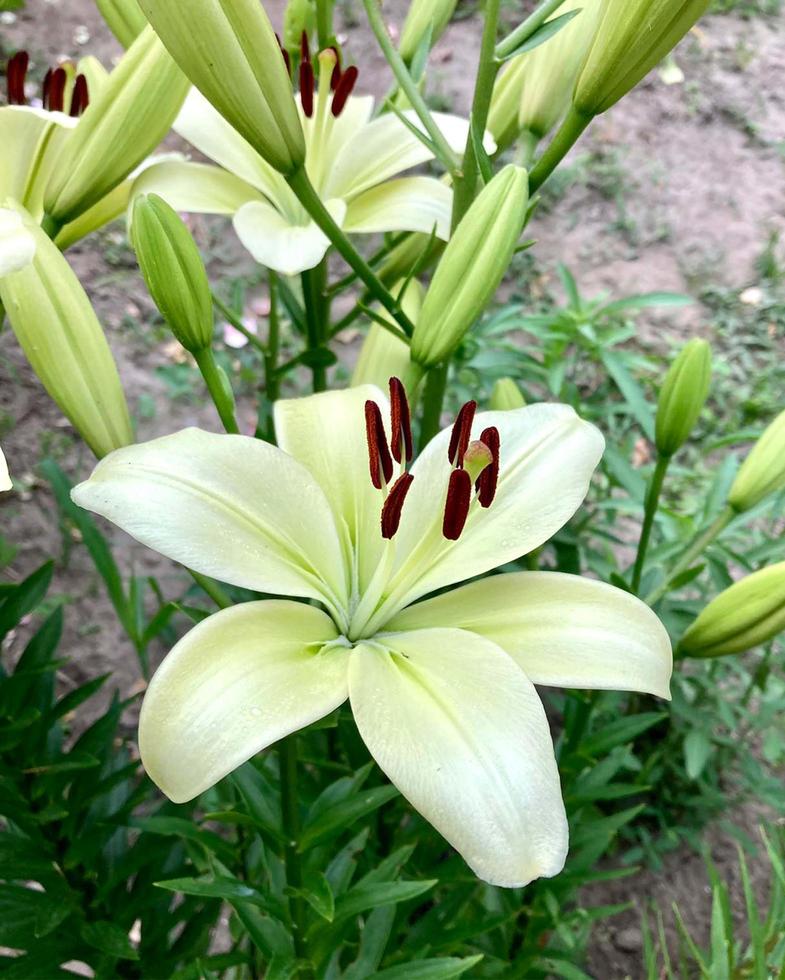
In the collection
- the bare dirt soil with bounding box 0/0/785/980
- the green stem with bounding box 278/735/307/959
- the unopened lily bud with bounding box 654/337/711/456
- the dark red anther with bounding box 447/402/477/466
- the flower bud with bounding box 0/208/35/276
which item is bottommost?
the bare dirt soil with bounding box 0/0/785/980

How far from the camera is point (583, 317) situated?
1299mm

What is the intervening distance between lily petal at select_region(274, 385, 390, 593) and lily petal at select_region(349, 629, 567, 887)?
0.36 ft

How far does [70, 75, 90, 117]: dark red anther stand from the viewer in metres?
0.67

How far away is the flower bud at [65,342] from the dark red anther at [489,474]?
8.9 inches

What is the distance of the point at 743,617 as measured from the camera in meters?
0.62

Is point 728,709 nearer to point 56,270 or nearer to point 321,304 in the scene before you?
point 321,304

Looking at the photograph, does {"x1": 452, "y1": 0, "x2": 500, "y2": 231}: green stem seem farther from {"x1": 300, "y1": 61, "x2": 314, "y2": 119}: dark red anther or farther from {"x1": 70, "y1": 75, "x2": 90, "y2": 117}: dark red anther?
{"x1": 70, "y1": 75, "x2": 90, "y2": 117}: dark red anther

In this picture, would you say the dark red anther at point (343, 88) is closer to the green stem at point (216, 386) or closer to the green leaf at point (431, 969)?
the green stem at point (216, 386)

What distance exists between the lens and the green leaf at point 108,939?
29.9 inches

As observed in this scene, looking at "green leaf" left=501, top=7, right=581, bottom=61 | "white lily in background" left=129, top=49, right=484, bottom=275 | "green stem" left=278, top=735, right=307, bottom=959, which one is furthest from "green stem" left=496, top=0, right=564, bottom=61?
"green stem" left=278, top=735, right=307, bottom=959

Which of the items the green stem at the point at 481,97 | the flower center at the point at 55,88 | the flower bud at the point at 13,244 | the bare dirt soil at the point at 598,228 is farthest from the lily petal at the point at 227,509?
the bare dirt soil at the point at 598,228

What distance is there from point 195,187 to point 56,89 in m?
0.12

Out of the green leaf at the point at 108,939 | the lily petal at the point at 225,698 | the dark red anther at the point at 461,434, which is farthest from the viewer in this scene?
the green leaf at the point at 108,939

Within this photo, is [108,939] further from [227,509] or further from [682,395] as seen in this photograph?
[682,395]
